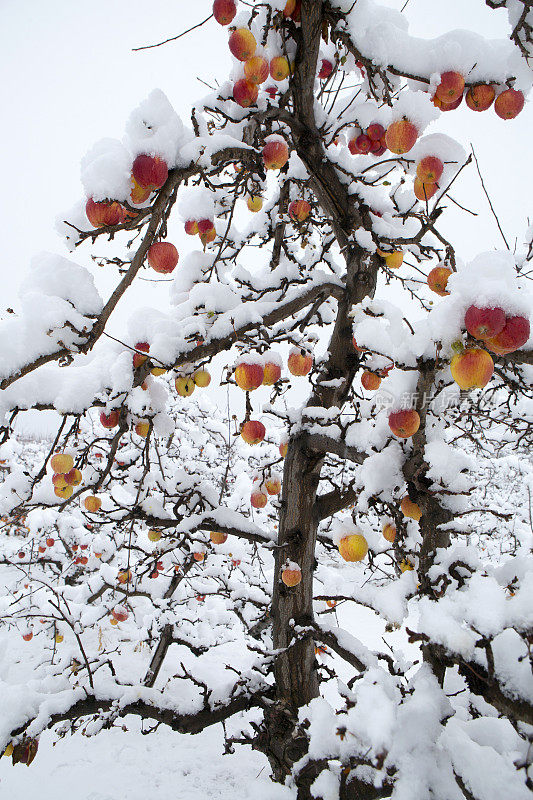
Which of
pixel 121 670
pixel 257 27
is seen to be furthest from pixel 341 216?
pixel 121 670

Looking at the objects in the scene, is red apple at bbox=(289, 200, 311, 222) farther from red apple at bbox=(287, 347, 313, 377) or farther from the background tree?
red apple at bbox=(287, 347, 313, 377)

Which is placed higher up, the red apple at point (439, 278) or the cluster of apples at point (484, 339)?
the red apple at point (439, 278)

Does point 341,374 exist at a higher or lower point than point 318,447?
higher

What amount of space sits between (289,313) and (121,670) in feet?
21.2

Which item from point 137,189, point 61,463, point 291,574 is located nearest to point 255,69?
point 137,189

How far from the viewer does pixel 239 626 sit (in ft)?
28.7

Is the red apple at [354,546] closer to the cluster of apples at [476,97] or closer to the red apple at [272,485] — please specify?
the red apple at [272,485]

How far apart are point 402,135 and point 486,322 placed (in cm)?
139

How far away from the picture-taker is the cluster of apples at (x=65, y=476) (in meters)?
2.43

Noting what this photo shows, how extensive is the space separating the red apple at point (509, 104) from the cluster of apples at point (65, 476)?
2.93 metres

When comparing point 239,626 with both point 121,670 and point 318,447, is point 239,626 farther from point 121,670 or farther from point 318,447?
point 318,447

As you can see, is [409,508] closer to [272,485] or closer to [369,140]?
[272,485]

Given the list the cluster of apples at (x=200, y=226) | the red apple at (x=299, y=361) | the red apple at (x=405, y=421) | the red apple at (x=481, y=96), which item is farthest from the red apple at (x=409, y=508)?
the cluster of apples at (x=200, y=226)

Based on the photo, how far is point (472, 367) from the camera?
133cm
